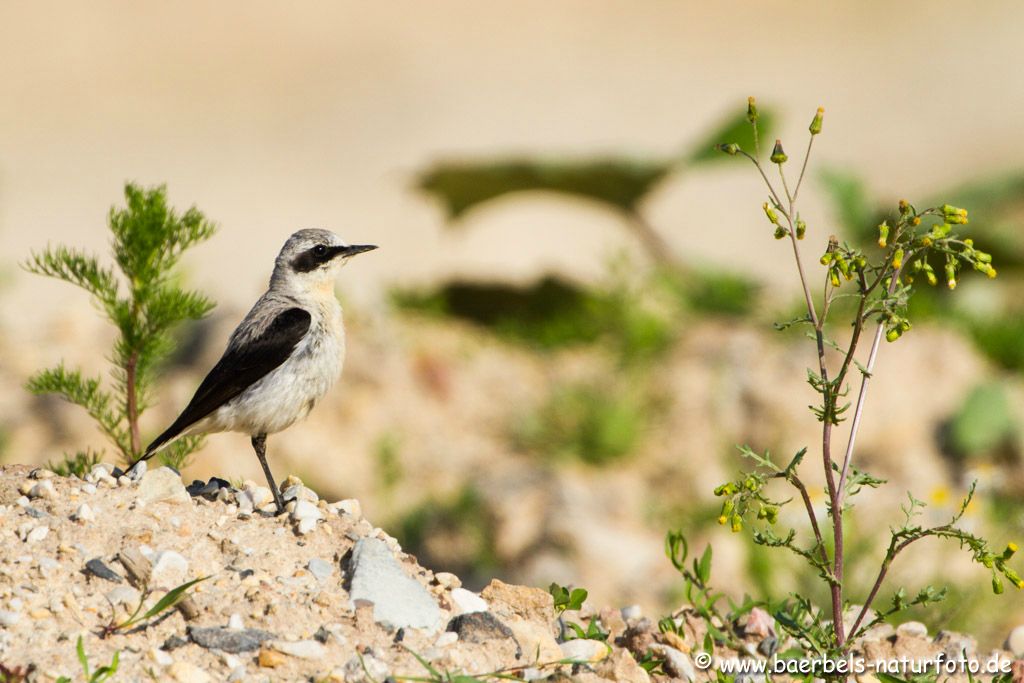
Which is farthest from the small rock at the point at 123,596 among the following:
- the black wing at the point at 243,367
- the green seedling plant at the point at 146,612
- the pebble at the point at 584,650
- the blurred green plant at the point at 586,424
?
the blurred green plant at the point at 586,424

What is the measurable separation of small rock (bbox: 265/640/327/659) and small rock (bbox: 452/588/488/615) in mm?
588

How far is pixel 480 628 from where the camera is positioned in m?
4.25

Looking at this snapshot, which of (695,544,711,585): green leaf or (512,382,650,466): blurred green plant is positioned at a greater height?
(512,382,650,466): blurred green plant

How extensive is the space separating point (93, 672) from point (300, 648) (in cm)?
61

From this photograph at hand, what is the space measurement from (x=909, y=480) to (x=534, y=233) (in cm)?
904

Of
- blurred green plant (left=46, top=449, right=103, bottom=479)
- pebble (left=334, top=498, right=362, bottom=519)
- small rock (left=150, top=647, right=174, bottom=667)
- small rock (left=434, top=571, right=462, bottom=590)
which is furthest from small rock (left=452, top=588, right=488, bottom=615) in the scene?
blurred green plant (left=46, top=449, right=103, bottom=479)

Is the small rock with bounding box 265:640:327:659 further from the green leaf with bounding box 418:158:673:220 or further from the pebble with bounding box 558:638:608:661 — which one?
the green leaf with bounding box 418:158:673:220

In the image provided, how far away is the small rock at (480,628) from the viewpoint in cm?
422

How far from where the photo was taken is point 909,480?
31.1 ft

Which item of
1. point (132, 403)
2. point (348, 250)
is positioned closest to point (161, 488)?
point (132, 403)

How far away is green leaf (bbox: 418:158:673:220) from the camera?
35.1 ft

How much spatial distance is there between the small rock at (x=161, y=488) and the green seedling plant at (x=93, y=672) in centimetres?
89

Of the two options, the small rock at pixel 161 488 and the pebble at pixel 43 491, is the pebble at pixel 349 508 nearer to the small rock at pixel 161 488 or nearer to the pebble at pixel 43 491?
the small rock at pixel 161 488

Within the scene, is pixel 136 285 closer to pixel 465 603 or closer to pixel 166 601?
pixel 166 601
